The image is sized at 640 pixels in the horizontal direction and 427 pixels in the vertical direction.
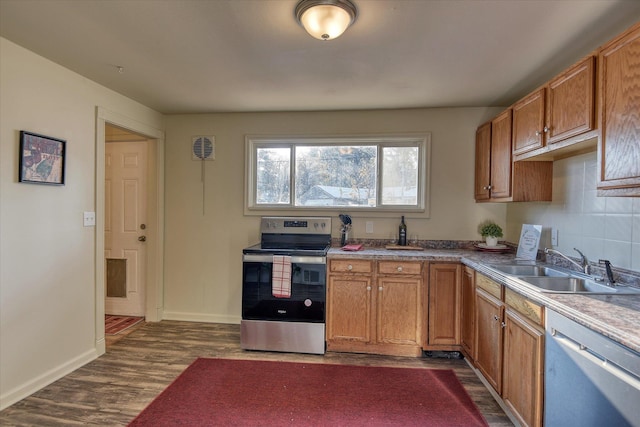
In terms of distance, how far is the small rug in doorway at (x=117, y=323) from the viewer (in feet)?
10.3

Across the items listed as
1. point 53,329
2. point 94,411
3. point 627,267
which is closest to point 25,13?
point 53,329

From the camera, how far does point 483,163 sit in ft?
9.65

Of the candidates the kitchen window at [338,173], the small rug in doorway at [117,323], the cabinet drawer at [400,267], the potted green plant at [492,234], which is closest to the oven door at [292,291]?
the cabinet drawer at [400,267]

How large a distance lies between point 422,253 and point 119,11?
270cm

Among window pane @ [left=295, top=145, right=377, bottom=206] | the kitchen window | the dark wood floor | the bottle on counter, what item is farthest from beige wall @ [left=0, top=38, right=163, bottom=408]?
the bottle on counter

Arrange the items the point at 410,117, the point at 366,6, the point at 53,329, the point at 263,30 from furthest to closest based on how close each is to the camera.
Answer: the point at 410,117
the point at 53,329
the point at 263,30
the point at 366,6

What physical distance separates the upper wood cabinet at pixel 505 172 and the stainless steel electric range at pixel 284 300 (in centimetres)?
164

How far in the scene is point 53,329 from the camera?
226 cm

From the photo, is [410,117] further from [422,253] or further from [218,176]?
[218,176]

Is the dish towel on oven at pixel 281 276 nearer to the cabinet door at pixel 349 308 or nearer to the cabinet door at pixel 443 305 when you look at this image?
the cabinet door at pixel 349 308

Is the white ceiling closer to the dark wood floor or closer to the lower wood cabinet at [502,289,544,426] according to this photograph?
the lower wood cabinet at [502,289,544,426]

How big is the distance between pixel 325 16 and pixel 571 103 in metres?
1.49

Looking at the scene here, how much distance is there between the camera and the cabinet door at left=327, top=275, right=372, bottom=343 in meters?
2.68

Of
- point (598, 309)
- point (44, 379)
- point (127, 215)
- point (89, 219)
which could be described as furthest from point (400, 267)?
point (127, 215)
